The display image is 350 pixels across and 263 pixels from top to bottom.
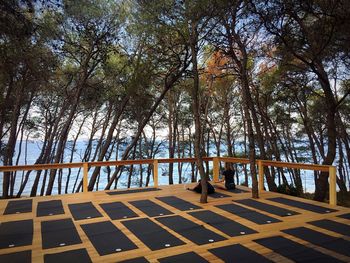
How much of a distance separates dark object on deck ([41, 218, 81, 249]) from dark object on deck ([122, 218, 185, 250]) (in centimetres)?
72

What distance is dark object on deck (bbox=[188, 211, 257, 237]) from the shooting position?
3.53 metres

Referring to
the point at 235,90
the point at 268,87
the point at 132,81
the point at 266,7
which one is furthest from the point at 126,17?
the point at 235,90

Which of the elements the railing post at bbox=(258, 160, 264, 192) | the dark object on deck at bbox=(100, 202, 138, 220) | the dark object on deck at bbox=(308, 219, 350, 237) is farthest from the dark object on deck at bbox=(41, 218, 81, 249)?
the railing post at bbox=(258, 160, 264, 192)

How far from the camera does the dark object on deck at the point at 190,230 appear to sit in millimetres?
3276

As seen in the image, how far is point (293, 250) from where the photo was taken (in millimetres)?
2904

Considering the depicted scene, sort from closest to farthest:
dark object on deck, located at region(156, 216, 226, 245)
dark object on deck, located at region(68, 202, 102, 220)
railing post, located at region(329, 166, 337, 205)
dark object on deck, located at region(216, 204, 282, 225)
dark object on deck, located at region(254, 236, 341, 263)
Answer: dark object on deck, located at region(254, 236, 341, 263)
dark object on deck, located at region(156, 216, 226, 245)
dark object on deck, located at region(216, 204, 282, 225)
dark object on deck, located at region(68, 202, 102, 220)
railing post, located at region(329, 166, 337, 205)

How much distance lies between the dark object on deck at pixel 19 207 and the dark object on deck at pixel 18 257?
199cm

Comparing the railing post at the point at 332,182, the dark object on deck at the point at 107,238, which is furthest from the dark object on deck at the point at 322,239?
the dark object on deck at the point at 107,238

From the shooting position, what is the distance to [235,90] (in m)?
13.4

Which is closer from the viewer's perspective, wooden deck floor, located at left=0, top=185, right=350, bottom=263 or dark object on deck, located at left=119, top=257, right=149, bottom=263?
dark object on deck, located at left=119, top=257, right=149, bottom=263

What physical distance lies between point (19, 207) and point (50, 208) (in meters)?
0.62

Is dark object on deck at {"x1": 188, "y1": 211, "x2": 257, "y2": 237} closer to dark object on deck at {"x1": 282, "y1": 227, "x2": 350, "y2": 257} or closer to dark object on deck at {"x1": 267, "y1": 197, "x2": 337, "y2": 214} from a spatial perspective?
dark object on deck at {"x1": 282, "y1": 227, "x2": 350, "y2": 257}

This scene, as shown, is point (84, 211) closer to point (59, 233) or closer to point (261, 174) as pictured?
point (59, 233)

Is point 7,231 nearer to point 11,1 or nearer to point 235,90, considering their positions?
point 11,1
